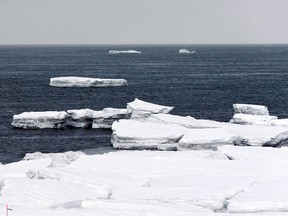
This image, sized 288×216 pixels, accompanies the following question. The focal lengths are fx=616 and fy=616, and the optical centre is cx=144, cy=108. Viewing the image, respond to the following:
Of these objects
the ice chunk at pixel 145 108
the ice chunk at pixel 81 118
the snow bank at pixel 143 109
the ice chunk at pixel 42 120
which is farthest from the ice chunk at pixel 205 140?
the ice chunk at pixel 42 120

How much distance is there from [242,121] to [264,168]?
56.3 ft

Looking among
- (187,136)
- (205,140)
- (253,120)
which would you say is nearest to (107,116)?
(253,120)

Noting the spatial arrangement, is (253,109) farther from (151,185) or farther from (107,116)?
(151,185)

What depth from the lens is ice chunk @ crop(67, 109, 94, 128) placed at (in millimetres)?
51312

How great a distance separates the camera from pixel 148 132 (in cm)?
4003

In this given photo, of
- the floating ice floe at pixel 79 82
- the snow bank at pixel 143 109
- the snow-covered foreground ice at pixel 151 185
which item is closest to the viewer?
the snow-covered foreground ice at pixel 151 185

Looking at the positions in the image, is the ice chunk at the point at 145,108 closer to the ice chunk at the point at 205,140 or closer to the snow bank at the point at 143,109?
the snow bank at the point at 143,109

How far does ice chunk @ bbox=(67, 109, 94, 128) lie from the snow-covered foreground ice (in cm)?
1771

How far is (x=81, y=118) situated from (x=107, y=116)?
8.07 feet

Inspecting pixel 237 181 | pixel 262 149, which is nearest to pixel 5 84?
pixel 262 149

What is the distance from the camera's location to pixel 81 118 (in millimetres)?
51344

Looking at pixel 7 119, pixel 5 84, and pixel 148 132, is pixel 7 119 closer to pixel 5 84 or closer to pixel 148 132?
pixel 148 132

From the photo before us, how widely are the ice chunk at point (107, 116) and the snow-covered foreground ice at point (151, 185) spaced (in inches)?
654

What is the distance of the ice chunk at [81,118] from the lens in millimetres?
51312
